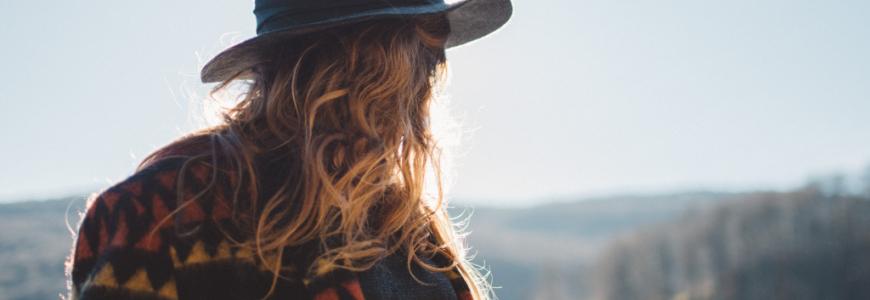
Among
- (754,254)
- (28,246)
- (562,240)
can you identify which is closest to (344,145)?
(28,246)

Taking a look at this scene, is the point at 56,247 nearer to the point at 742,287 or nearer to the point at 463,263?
the point at 463,263

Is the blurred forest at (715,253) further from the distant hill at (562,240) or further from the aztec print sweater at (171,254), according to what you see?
the aztec print sweater at (171,254)

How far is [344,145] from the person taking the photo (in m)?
1.26

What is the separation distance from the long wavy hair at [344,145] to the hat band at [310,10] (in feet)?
0.21

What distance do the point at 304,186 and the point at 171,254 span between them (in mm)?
280

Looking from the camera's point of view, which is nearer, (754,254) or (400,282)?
(400,282)

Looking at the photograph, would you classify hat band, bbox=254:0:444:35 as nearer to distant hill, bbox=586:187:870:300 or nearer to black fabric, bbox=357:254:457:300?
black fabric, bbox=357:254:457:300

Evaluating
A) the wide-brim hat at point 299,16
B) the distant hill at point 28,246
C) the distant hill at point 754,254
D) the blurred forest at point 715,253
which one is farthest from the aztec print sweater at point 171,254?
the distant hill at point 754,254

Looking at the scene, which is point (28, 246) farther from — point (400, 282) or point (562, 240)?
point (562, 240)

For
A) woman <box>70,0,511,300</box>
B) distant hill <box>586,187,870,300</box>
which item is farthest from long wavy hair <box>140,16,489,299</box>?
distant hill <box>586,187,870,300</box>

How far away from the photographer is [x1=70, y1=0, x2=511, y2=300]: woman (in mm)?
1018

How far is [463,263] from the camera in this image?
5.20 feet

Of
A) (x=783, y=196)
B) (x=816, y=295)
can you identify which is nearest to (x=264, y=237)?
(x=816, y=295)

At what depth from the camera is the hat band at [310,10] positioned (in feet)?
4.26
